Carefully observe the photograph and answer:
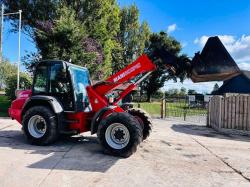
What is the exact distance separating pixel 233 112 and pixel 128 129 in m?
7.37

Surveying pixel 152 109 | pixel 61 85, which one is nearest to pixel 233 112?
pixel 61 85

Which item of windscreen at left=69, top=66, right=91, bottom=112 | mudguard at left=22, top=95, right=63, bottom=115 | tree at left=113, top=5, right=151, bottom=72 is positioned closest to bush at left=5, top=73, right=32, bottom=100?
mudguard at left=22, top=95, right=63, bottom=115

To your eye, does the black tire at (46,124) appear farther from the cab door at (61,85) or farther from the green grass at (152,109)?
the green grass at (152,109)

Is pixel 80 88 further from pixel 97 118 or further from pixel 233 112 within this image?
pixel 233 112

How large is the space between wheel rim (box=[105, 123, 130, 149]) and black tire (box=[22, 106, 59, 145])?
1637mm

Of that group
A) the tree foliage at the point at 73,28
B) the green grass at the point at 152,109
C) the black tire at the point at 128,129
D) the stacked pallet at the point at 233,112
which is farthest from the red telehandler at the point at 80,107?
the green grass at the point at 152,109

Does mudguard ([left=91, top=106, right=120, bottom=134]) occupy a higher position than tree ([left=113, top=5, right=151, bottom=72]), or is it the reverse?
tree ([left=113, top=5, right=151, bottom=72])

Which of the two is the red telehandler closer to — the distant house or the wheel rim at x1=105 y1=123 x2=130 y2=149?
the wheel rim at x1=105 y1=123 x2=130 y2=149

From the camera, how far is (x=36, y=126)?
Result: 8844mm

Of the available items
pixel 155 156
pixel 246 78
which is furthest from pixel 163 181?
pixel 246 78

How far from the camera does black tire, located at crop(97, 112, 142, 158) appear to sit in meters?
7.46

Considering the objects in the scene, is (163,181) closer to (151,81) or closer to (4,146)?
(4,146)

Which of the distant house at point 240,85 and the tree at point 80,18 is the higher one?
the tree at point 80,18

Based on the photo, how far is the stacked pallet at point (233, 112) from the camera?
43.0ft
